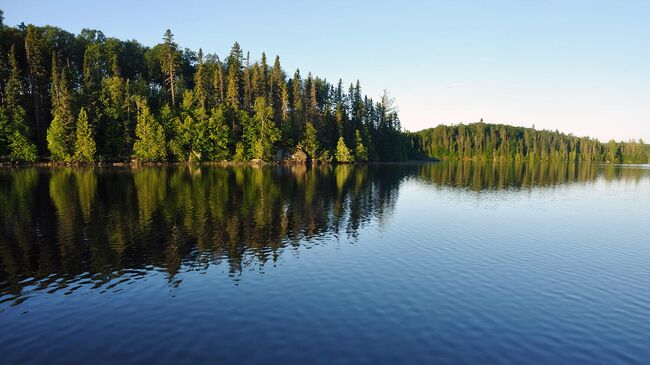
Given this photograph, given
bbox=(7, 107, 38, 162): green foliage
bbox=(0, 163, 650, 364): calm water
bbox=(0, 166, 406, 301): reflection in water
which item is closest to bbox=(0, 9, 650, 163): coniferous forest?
bbox=(7, 107, 38, 162): green foliage

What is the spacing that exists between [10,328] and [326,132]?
479 ft

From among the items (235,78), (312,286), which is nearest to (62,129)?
(235,78)

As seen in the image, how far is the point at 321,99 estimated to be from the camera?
190625 mm

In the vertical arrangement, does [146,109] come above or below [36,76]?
below

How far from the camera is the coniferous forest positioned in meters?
104

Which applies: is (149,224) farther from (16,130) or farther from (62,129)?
(16,130)

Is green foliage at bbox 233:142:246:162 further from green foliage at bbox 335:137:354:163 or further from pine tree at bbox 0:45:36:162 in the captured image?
pine tree at bbox 0:45:36:162

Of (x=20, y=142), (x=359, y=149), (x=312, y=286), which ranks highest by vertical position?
(x=20, y=142)

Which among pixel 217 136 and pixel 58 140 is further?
pixel 217 136

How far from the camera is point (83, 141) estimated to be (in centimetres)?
10338

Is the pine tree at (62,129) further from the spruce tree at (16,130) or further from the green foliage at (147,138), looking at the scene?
the green foliage at (147,138)

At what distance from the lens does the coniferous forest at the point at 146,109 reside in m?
104

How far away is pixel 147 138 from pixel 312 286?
105468mm

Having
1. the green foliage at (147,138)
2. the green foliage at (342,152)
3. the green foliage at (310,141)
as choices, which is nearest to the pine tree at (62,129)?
the green foliage at (147,138)
